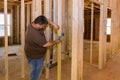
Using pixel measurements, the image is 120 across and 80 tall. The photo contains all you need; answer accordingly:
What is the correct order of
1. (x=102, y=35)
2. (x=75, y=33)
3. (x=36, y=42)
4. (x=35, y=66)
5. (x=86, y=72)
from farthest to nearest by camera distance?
(x=102, y=35)
(x=86, y=72)
(x=75, y=33)
(x=35, y=66)
(x=36, y=42)

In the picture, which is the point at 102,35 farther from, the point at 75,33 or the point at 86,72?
the point at 75,33

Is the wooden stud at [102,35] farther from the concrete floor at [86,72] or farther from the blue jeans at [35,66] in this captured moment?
the blue jeans at [35,66]

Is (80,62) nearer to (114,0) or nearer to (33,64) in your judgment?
(33,64)

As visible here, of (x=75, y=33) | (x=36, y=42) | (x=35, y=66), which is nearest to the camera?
(x=36, y=42)

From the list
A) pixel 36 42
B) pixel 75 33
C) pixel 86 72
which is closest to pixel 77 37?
pixel 75 33

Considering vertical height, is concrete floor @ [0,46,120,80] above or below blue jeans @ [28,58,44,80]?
below

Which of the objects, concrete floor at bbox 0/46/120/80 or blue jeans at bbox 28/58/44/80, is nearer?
blue jeans at bbox 28/58/44/80

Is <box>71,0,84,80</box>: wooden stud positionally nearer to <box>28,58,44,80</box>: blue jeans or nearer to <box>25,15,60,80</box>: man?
<box>25,15,60,80</box>: man

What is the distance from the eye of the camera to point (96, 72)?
14.6 ft

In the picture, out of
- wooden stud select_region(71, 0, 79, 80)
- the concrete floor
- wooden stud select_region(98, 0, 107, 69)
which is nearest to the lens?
wooden stud select_region(71, 0, 79, 80)

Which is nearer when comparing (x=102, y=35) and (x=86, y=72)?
(x=86, y=72)

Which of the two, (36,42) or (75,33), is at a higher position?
(75,33)

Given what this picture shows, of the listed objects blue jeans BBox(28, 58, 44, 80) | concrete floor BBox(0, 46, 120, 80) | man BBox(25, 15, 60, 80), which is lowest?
concrete floor BBox(0, 46, 120, 80)

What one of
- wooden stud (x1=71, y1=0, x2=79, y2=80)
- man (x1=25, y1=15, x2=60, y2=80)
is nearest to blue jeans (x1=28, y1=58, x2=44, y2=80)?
man (x1=25, y1=15, x2=60, y2=80)
